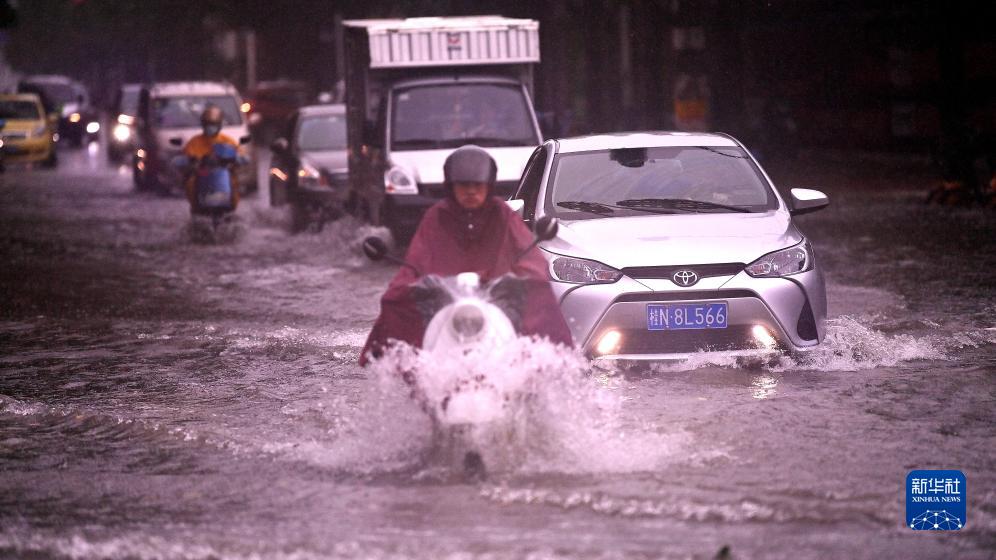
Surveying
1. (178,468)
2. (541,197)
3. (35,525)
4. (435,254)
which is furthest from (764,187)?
(35,525)

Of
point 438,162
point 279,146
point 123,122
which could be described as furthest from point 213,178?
point 123,122

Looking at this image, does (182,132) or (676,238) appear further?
(182,132)

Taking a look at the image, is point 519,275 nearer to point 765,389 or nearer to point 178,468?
point 178,468

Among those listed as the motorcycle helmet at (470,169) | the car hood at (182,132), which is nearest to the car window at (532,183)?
the motorcycle helmet at (470,169)

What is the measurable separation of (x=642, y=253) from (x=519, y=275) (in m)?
2.25

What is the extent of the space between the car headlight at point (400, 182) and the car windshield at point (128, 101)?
23.3 metres

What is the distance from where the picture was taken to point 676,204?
10.2 m

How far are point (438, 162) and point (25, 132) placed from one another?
25.8m

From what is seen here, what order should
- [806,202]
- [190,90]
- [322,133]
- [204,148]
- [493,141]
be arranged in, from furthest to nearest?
[190,90] → [322,133] → [204,148] → [493,141] → [806,202]

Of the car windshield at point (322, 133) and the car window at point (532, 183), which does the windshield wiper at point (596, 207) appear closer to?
the car window at point (532, 183)

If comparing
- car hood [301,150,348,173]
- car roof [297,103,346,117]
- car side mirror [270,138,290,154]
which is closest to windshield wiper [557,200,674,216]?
car hood [301,150,348,173]

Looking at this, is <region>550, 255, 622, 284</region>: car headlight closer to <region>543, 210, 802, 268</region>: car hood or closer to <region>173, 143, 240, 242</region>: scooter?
<region>543, 210, 802, 268</region>: car hood

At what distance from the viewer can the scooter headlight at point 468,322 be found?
655 centimetres

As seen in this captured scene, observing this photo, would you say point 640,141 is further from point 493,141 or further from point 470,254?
point 493,141
